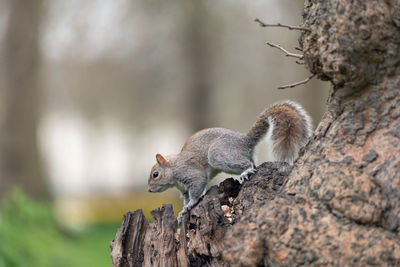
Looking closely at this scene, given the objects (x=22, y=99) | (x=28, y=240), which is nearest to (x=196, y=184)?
(x=28, y=240)

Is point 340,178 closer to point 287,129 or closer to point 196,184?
point 287,129

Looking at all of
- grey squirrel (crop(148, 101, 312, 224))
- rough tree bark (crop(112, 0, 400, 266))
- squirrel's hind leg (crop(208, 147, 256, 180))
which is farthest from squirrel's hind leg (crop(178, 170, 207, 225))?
rough tree bark (crop(112, 0, 400, 266))

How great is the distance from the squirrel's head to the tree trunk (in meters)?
6.02

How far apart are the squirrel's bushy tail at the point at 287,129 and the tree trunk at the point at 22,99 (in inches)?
266

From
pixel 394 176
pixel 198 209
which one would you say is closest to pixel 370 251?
pixel 394 176

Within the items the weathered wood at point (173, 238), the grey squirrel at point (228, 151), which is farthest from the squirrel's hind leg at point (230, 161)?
the weathered wood at point (173, 238)

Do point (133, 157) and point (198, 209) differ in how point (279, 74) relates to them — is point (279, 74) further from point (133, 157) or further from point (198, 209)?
point (133, 157)

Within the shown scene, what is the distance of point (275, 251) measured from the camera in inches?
57.1

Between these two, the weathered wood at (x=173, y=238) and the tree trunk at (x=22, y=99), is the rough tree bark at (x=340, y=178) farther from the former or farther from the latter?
the tree trunk at (x=22, y=99)

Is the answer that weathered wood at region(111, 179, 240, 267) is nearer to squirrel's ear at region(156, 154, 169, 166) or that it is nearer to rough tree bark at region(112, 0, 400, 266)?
rough tree bark at region(112, 0, 400, 266)

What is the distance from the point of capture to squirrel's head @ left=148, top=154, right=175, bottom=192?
287 centimetres

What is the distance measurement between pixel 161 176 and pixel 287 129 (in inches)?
33.7

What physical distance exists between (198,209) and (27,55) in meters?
7.57

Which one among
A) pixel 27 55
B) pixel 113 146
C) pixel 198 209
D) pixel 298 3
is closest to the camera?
pixel 198 209
